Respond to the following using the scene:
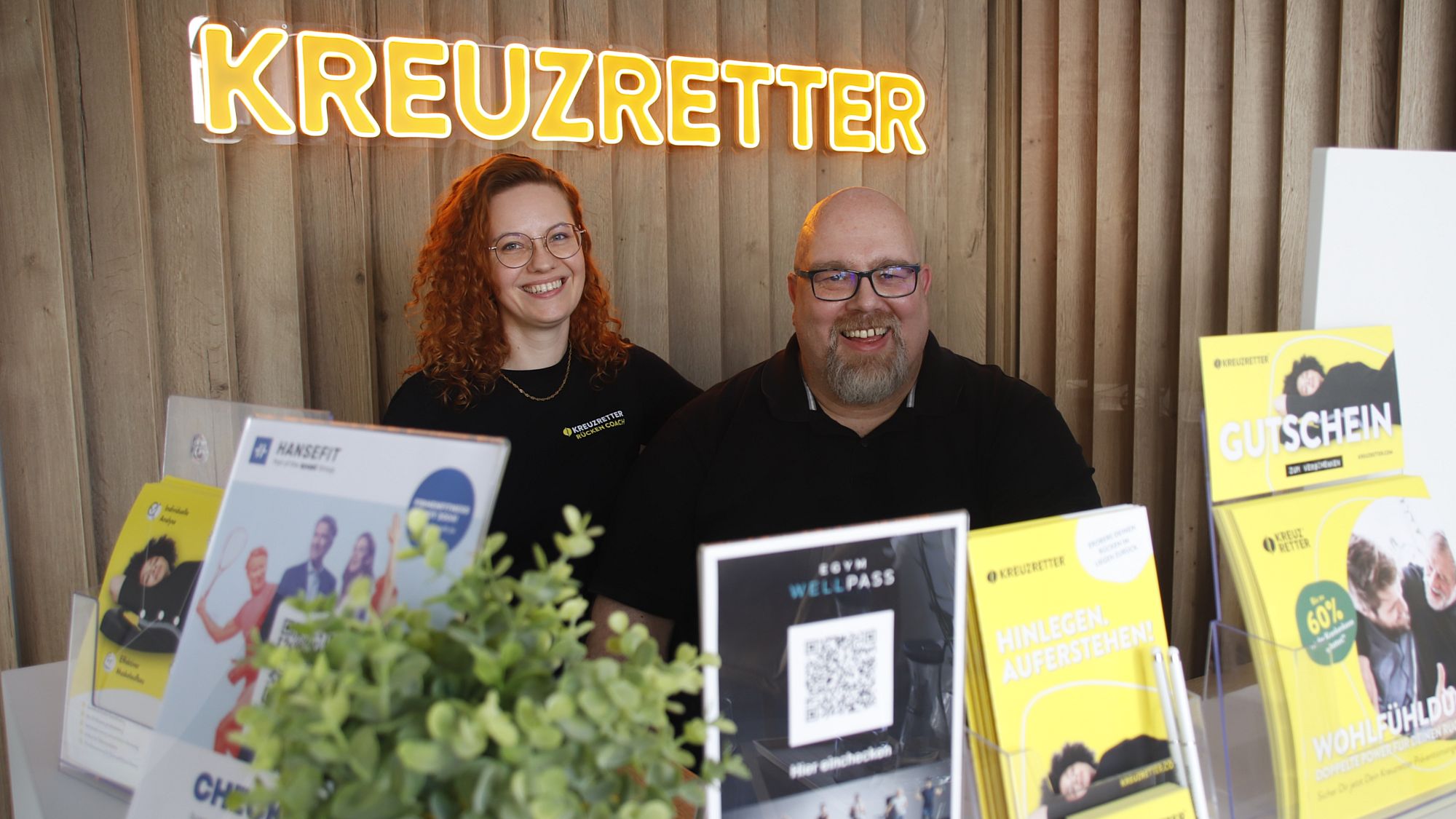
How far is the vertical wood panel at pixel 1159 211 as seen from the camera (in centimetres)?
309

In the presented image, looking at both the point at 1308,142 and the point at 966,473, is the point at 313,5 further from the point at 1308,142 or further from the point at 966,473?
the point at 1308,142

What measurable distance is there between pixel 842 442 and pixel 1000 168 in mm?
2067

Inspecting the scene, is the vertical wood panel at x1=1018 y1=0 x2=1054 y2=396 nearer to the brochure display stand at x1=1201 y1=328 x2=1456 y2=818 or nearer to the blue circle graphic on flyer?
the brochure display stand at x1=1201 y1=328 x2=1456 y2=818

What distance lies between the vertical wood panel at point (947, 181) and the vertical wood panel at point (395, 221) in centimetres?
167

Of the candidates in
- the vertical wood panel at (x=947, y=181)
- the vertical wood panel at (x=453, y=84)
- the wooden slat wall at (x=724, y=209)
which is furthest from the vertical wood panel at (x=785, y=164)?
the vertical wood panel at (x=453, y=84)

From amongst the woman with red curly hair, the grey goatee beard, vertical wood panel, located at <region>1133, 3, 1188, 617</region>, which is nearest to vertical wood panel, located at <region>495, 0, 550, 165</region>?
the woman with red curly hair

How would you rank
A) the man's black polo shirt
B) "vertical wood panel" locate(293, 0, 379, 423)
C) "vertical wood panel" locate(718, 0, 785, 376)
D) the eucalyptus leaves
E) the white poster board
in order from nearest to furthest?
the eucalyptus leaves, the white poster board, the man's black polo shirt, "vertical wood panel" locate(293, 0, 379, 423), "vertical wood panel" locate(718, 0, 785, 376)

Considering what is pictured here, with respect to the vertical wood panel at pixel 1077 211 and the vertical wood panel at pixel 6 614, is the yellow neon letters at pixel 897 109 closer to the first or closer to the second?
the vertical wood panel at pixel 1077 211

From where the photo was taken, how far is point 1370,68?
257 cm

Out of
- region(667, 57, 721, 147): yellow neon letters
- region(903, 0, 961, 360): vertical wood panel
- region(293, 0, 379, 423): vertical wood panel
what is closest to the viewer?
region(293, 0, 379, 423): vertical wood panel

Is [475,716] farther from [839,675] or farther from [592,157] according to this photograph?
[592,157]

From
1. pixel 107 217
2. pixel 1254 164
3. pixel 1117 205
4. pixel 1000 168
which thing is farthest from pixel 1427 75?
pixel 107 217

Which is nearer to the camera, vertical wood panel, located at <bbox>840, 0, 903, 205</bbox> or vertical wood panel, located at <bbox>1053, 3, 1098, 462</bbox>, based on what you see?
vertical wood panel, located at <bbox>1053, 3, 1098, 462</bbox>

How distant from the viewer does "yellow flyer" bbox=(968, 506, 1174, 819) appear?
1.02 m
